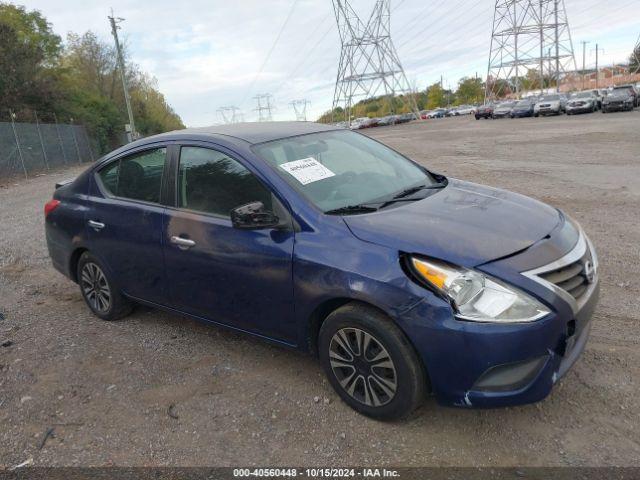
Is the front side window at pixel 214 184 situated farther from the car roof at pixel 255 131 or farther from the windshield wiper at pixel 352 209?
the windshield wiper at pixel 352 209

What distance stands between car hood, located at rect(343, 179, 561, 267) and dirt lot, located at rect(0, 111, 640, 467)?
3.27 ft

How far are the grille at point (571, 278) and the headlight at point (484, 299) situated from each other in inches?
7.8

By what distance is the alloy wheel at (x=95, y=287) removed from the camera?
4691mm

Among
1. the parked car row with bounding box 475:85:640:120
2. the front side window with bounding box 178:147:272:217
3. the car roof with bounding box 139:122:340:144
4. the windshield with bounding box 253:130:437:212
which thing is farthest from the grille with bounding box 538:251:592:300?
the parked car row with bounding box 475:85:640:120

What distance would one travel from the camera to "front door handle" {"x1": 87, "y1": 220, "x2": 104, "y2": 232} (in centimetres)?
447

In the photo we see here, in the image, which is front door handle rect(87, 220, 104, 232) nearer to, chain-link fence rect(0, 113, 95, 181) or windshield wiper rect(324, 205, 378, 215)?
windshield wiper rect(324, 205, 378, 215)

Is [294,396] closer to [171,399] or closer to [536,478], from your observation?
[171,399]

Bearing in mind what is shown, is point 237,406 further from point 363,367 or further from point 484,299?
point 484,299

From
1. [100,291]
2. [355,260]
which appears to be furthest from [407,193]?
[100,291]

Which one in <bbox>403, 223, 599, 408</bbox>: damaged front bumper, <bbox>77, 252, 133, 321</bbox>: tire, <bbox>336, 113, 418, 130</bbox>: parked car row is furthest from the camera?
<bbox>336, 113, 418, 130</bbox>: parked car row

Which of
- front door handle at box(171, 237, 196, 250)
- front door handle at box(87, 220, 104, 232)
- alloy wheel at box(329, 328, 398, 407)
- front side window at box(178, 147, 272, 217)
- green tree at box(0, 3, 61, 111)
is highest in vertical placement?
green tree at box(0, 3, 61, 111)

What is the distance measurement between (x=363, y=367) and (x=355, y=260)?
2.03ft

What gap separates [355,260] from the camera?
9.47 feet

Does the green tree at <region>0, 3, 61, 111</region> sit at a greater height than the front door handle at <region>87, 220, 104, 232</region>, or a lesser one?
greater
